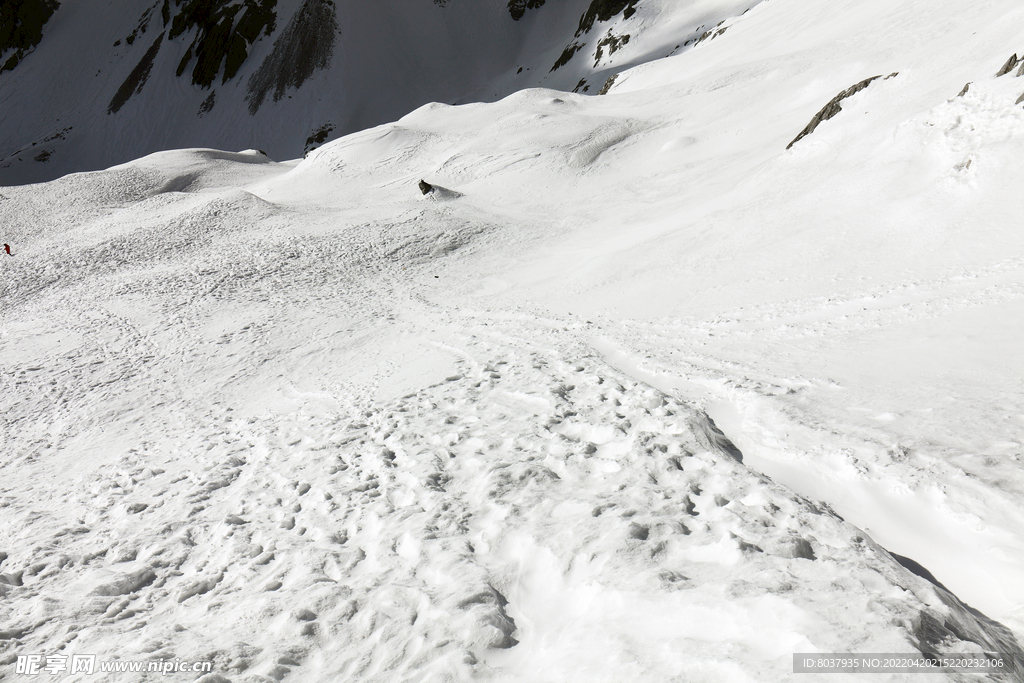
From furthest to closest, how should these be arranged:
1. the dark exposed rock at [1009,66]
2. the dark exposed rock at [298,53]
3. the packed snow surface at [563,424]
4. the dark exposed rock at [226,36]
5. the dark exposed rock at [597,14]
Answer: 1. the dark exposed rock at [226,36]
2. the dark exposed rock at [298,53]
3. the dark exposed rock at [597,14]
4. the dark exposed rock at [1009,66]
5. the packed snow surface at [563,424]

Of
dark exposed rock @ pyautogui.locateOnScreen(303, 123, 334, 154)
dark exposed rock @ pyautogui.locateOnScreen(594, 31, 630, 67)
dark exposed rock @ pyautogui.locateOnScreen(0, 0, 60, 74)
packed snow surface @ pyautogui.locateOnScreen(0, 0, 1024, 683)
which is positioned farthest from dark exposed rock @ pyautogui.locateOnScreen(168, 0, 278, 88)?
packed snow surface @ pyautogui.locateOnScreen(0, 0, 1024, 683)

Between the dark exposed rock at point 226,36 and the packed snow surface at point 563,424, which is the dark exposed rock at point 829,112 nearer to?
the packed snow surface at point 563,424

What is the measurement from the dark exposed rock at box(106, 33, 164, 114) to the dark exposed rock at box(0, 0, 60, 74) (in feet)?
63.9

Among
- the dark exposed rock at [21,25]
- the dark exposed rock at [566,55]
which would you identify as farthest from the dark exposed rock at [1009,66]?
the dark exposed rock at [21,25]

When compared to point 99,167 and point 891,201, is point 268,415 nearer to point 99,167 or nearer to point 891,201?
point 891,201

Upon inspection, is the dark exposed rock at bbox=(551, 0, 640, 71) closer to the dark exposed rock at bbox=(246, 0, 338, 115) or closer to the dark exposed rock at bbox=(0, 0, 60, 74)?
the dark exposed rock at bbox=(246, 0, 338, 115)

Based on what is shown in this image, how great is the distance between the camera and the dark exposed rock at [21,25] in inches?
2965

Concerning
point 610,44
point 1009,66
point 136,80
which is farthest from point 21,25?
point 1009,66

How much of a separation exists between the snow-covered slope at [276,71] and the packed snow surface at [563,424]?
4445 cm

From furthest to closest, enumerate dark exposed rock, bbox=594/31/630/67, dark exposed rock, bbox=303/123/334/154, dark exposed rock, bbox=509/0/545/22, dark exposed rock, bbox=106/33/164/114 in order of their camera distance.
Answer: dark exposed rock, bbox=509/0/545/22 → dark exposed rock, bbox=106/33/164/114 → dark exposed rock, bbox=303/123/334/154 → dark exposed rock, bbox=594/31/630/67

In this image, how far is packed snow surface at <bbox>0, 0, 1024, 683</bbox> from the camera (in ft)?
11.8

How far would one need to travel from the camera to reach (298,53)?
62.5 meters

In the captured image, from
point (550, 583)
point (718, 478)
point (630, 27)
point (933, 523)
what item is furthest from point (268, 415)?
point (630, 27)

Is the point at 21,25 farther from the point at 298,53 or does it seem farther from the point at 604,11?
the point at 604,11
